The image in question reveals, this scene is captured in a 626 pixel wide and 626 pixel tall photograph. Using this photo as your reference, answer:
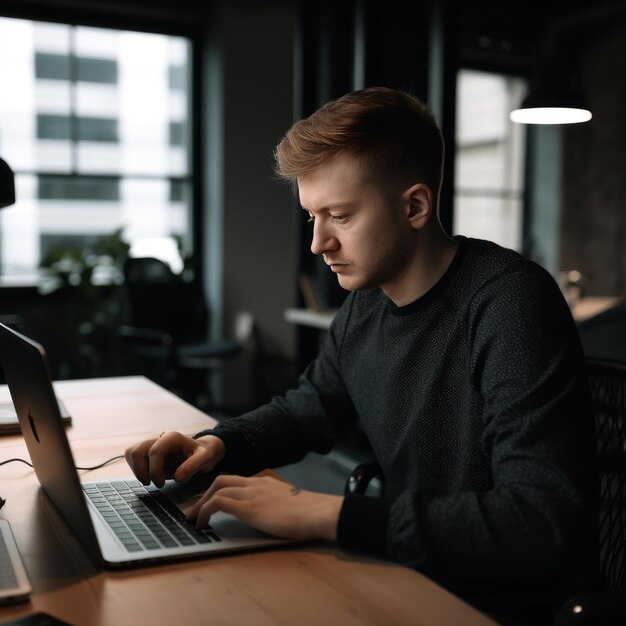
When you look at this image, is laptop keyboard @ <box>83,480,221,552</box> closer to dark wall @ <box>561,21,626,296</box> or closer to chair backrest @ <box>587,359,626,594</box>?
chair backrest @ <box>587,359,626,594</box>

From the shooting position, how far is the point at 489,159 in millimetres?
6629

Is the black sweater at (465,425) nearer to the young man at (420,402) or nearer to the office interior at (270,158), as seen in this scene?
the young man at (420,402)

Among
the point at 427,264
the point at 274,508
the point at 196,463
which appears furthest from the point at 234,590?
the point at 427,264

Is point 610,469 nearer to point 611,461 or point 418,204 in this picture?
point 611,461

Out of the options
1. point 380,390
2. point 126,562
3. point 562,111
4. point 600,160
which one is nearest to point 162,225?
point 562,111

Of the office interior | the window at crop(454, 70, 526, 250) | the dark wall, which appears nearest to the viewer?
the office interior

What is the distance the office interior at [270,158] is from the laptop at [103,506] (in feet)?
8.85

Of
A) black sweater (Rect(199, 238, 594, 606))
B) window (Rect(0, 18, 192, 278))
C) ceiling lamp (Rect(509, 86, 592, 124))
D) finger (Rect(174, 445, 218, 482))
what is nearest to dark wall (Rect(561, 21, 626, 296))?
window (Rect(0, 18, 192, 278))

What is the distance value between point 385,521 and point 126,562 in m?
0.30

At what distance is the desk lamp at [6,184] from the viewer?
1.40 m

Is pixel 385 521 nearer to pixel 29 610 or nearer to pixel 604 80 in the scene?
Result: pixel 29 610

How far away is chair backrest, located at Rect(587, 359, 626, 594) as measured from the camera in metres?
1.27

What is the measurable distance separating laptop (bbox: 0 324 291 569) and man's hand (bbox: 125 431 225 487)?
0.08 feet

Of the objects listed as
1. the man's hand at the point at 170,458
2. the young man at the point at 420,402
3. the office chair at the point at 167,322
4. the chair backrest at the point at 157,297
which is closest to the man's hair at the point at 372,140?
the young man at the point at 420,402
